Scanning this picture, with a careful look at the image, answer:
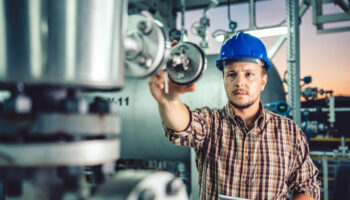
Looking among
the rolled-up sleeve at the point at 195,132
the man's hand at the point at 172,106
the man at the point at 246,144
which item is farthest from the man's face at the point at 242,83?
the man's hand at the point at 172,106

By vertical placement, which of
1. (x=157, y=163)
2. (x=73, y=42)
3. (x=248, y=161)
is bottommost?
(x=157, y=163)

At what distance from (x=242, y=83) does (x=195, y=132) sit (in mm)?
268

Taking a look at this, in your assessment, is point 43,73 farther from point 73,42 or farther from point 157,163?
point 157,163

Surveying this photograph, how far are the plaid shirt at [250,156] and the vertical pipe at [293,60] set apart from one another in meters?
1.06

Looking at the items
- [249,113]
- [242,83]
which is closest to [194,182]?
[249,113]

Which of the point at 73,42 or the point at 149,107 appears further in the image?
the point at 149,107

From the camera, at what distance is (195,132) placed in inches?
52.9

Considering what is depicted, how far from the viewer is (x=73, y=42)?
0.37m

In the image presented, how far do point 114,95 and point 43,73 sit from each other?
8.15 ft

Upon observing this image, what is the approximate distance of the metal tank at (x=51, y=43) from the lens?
1.18ft

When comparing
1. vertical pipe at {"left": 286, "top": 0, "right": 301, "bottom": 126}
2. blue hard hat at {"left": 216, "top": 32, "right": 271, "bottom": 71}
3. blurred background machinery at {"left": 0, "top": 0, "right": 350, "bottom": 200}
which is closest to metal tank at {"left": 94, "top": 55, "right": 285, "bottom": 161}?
vertical pipe at {"left": 286, "top": 0, "right": 301, "bottom": 126}

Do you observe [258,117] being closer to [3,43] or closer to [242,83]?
[242,83]

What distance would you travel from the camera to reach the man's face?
53.2 inches

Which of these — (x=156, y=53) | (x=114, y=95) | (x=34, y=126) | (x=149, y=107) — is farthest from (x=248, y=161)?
(x=114, y=95)
